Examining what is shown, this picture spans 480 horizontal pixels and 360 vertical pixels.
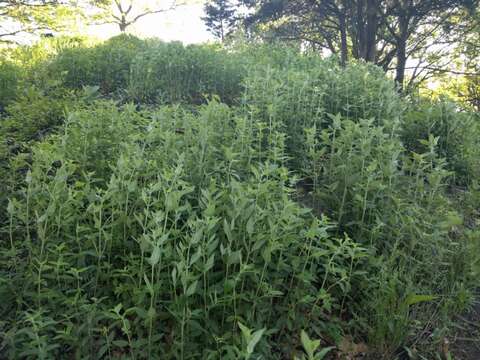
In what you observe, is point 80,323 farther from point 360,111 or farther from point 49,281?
point 360,111

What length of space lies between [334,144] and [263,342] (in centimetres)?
167

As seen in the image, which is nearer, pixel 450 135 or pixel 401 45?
pixel 450 135

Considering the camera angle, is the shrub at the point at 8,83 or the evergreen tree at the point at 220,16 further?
the evergreen tree at the point at 220,16

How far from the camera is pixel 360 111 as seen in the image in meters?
4.40

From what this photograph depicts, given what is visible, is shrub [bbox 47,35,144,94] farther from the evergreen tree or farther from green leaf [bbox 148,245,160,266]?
the evergreen tree

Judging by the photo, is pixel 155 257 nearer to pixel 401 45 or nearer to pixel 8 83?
pixel 8 83

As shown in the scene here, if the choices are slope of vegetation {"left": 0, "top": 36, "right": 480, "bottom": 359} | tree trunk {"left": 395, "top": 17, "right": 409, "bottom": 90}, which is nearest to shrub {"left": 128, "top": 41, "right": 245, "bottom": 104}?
slope of vegetation {"left": 0, "top": 36, "right": 480, "bottom": 359}

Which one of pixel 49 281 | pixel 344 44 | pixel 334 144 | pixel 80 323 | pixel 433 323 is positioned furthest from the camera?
pixel 344 44

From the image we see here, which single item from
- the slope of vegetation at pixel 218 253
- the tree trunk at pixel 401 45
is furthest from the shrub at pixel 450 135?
the tree trunk at pixel 401 45

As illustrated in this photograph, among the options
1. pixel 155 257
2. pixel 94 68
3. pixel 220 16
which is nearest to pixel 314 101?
pixel 155 257

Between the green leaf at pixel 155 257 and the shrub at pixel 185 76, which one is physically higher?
the shrub at pixel 185 76

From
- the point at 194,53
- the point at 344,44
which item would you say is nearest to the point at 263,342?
the point at 194,53

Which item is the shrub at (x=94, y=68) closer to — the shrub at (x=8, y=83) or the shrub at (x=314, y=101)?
the shrub at (x=8, y=83)

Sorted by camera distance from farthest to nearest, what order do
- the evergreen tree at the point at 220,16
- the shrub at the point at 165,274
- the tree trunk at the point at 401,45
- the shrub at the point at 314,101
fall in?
the evergreen tree at the point at 220,16 → the tree trunk at the point at 401,45 → the shrub at the point at 314,101 → the shrub at the point at 165,274
